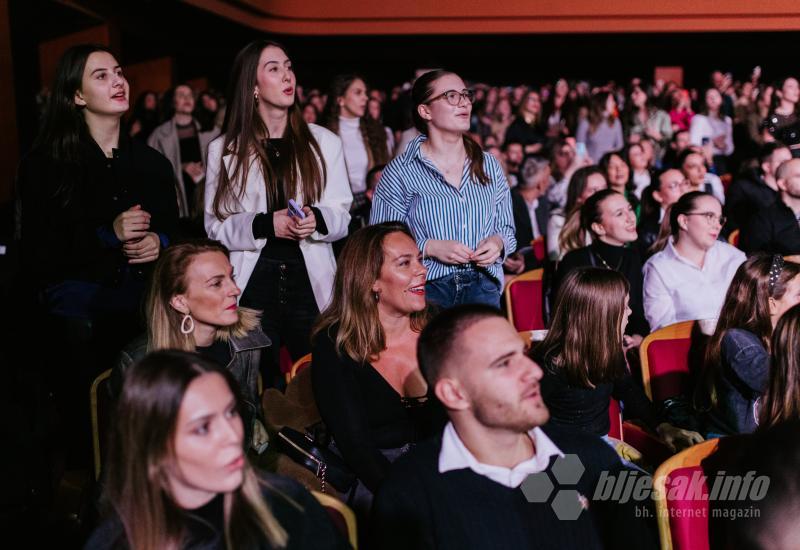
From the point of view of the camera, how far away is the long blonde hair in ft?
8.47

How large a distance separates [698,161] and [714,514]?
4.03m

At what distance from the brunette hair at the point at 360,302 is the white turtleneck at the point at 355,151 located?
3.07 metres

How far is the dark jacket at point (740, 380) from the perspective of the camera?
8.97 feet

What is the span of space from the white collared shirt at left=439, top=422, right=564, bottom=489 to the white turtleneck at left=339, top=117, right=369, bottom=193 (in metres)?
4.05

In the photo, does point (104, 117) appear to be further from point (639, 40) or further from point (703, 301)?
point (639, 40)

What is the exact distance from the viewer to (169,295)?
2.62m

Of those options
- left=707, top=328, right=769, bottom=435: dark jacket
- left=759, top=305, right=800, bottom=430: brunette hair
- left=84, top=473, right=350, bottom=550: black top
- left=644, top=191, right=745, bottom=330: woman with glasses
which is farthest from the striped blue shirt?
left=84, top=473, right=350, bottom=550: black top

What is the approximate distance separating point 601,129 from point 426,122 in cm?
573

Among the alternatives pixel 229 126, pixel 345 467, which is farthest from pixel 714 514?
pixel 229 126

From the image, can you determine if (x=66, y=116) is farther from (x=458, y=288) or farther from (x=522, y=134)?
(x=522, y=134)

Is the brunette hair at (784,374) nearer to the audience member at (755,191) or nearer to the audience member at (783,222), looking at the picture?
the audience member at (783,222)

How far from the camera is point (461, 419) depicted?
6.22ft

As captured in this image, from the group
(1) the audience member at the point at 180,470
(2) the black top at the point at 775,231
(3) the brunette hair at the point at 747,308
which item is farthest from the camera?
(2) the black top at the point at 775,231

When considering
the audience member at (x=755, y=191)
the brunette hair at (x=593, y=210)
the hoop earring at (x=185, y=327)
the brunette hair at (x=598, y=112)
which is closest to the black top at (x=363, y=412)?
the hoop earring at (x=185, y=327)
